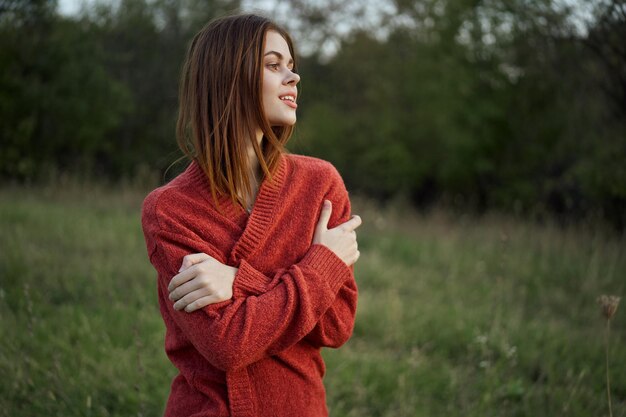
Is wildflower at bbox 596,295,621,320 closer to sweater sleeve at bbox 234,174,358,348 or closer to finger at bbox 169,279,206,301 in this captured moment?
sweater sleeve at bbox 234,174,358,348

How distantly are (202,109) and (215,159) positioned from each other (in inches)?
6.5

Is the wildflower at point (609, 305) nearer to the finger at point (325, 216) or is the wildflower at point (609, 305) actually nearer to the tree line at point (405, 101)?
the finger at point (325, 216)

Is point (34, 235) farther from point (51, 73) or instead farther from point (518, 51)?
point (518, 51)

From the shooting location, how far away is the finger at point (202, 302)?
1.61 meters

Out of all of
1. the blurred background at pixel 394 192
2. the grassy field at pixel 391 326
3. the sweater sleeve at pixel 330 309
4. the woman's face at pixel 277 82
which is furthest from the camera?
the blurred background at pixel 394 192

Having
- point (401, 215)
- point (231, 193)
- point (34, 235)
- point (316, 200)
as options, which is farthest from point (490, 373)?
point (401, 215)

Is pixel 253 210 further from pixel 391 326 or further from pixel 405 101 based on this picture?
pixel 405 101

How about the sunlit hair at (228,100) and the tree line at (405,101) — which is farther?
the tree line at (405,101)

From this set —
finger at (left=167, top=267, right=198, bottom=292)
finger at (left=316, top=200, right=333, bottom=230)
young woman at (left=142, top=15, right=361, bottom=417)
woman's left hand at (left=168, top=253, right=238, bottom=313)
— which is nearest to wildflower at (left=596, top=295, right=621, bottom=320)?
young woman at (left=142, top=15, right=361, bottom=417)

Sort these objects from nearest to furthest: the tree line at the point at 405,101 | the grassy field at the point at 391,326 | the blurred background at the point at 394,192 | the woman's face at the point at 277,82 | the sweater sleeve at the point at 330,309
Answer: the sweater sleeve at the point at 330,309 < the woman's face at the point at 277,82 < the grassy field at the point at 391,326 < the blurred background at the point at 394,192 < the tree line at the point at 405,101

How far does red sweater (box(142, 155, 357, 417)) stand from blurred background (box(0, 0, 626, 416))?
2.05 feet

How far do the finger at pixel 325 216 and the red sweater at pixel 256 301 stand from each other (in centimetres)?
2

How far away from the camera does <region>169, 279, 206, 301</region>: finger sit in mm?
1597

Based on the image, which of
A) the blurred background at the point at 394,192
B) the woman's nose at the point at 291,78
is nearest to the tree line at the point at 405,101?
the blurred background at the point at 394,192
